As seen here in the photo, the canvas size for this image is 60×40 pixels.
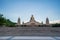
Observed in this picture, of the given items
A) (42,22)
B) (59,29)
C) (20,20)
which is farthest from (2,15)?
(59,29)

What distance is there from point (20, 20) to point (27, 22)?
1.73 metres

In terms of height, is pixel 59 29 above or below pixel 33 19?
below

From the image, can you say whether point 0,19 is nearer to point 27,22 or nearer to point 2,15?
point 2,15

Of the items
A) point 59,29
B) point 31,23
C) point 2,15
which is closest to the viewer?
point 59,29

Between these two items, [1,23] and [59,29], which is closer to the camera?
[59,29]

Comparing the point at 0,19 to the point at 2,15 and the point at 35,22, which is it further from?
the point at 35,22

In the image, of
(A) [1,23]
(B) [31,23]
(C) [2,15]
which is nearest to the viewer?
(A) [1,23]

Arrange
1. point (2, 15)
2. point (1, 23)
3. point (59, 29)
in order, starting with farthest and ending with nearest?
1. point (2, 15)
2. point (1, 23)
3. point (59, 29)

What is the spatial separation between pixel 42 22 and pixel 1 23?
1018cm

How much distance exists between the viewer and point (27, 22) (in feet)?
81.8

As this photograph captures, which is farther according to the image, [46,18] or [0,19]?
[46,18]

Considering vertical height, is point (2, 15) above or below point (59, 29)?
above

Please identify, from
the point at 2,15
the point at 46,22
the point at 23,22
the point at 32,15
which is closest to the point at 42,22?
the point at 46,22

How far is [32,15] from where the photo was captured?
24812 mm
